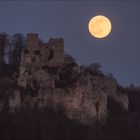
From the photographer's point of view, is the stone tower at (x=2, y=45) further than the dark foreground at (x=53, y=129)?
Yes

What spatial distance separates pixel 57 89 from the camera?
280ft

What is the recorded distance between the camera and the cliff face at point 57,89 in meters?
84.4

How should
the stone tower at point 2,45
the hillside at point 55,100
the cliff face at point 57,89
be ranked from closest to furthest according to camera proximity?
the hillside at point 55,100
the cliff face at point 57,89
the stone tower at point 2,45

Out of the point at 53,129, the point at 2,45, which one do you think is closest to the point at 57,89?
the point at 53,129

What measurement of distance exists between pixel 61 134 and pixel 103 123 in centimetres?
639

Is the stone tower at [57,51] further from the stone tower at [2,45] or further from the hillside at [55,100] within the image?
the stone tower at [2,45]

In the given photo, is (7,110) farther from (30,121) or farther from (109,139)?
(109,139)

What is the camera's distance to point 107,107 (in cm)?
8988

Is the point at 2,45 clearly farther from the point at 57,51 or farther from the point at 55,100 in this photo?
the point at 55,100

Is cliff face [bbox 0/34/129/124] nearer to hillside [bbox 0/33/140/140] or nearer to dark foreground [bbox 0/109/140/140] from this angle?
hillside [bbox 0/33/140/140]

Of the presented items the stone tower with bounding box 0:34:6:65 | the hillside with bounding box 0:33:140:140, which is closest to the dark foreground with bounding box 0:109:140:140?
the hillside with bounding box 0:33:140:140

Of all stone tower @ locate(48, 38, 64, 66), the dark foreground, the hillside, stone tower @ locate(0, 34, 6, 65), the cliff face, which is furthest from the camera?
stone tower @ locate(0, 34, 6, 65)

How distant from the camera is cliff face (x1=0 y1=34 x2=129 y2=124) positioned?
84375 millimetres

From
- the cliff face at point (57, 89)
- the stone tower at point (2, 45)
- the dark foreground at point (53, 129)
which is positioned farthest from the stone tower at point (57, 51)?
the stone tower at point (2, 45)
